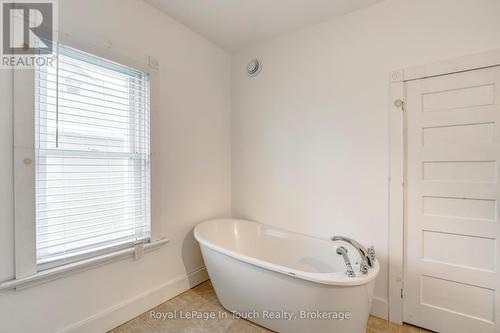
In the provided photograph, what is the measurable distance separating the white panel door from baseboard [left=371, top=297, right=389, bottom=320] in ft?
0.44

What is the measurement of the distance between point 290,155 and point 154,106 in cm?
134

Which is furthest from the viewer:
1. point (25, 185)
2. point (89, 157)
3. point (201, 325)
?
point (201, 325)

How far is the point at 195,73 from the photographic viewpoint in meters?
2.37

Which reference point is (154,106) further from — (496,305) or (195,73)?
(496,305)

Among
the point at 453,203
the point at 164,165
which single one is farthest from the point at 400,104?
the point at 164,165

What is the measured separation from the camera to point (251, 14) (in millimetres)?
2043

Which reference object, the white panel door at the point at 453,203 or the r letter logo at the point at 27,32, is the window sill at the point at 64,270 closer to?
the r letter logo at the point at 27,32

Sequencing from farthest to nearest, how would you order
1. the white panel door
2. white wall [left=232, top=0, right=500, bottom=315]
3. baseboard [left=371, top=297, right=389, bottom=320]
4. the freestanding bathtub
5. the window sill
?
1. baseboard [left=371, top=297, right=389, bottom=320]
2. white wall [left=232, top=0, right=500, bottom=315]
3. the white panel door
4. the freestanding bathtub
5. the window sill

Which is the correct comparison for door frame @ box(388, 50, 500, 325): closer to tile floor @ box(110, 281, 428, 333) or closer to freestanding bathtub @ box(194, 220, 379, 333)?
tile floor @ box(110, 281, 428, 333)

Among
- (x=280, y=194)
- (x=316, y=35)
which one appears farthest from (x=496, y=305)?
(x=316, y=35)

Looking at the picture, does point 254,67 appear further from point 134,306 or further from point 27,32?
point 134,306

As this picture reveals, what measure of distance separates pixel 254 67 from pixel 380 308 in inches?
99.7

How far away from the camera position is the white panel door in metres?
1.53

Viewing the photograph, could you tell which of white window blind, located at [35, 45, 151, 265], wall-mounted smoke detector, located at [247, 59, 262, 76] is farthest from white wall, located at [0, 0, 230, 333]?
wall-mounted smoke detector, located at [247, 59, 262, 76]
